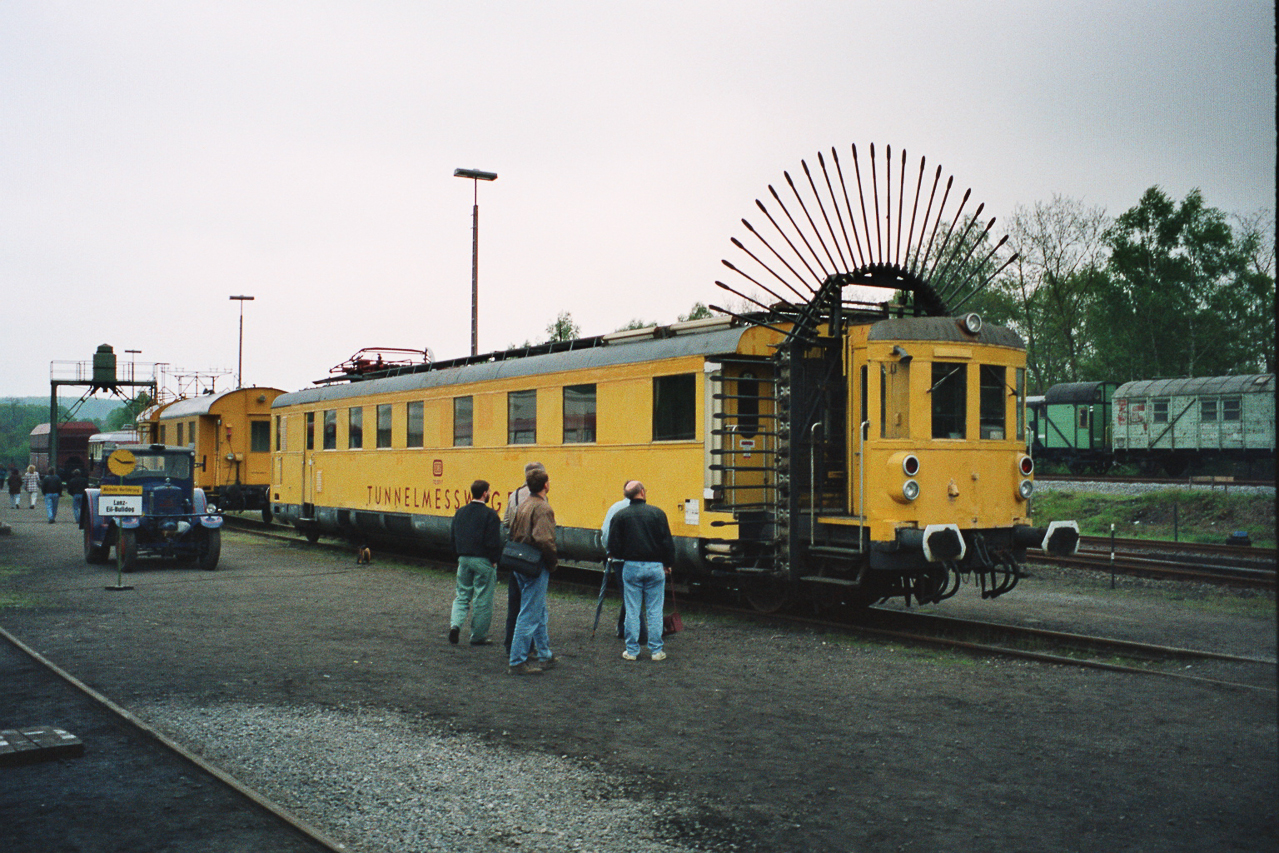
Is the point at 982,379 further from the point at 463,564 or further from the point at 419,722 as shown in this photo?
the point at 419,722

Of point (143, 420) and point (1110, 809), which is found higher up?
point (143, 420)

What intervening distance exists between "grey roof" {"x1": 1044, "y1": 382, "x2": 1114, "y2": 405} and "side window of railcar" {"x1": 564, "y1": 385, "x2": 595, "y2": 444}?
29511mm

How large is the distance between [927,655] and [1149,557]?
10036mm

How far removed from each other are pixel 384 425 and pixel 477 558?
10.0m

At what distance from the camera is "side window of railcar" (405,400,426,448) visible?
61.5ft

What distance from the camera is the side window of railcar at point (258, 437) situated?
97.8 feet

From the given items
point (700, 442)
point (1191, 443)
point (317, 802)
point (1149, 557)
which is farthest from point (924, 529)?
point (1191, 443)

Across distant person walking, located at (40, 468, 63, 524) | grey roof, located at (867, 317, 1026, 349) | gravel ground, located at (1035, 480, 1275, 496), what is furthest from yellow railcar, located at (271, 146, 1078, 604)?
distant person walking, located at (40, 468, 63, 524)

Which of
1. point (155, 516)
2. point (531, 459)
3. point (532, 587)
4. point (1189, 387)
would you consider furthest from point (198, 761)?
point (1189, 387)

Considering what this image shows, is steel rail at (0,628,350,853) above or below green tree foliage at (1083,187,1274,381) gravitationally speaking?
below

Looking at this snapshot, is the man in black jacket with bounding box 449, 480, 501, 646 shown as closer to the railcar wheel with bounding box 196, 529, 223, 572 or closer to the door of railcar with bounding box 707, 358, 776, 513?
the door of railcar with bounding box 707, 358, 776, 513

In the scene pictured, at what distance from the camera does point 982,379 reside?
1163cm

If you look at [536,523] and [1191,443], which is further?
[1191,443]

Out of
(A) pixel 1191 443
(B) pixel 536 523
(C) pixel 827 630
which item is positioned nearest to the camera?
(B) pixel 536 523
